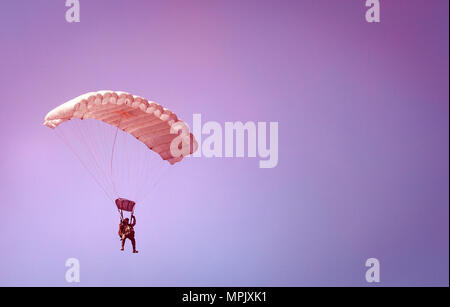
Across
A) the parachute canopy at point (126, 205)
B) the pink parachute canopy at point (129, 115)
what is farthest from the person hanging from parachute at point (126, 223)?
the pink parachute canopy at point (129, 115)

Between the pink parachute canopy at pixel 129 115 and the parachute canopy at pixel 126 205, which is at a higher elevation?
the pink parachute canopy at pixel 129 115

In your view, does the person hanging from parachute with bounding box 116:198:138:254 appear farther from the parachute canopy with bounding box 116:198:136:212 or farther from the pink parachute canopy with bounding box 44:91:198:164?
the pink parachute canopy with bounding box 44:91:198:164

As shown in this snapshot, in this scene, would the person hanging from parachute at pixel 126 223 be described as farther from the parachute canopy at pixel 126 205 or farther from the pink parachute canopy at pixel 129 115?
the pink parachute canopy at pixel 129 115

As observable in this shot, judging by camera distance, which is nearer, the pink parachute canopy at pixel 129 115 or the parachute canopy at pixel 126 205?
the pink parachute canopy at pixel 129 115

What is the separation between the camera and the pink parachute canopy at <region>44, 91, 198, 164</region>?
8.46 m

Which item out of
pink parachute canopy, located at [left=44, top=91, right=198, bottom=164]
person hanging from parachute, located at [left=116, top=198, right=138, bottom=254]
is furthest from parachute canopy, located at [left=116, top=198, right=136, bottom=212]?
pink parachute canopy, located at [left=44, top=91, right=198, bottom=164]

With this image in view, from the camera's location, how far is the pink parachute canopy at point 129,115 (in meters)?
8.46

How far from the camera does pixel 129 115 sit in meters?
10.2

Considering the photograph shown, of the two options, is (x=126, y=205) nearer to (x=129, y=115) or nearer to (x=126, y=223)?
(x=126, y=223)

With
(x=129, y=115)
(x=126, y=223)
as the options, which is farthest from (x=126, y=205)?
(x=129, y=115)

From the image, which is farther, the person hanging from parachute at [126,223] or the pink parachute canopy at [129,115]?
the person hanging from parachute at [126,223]
